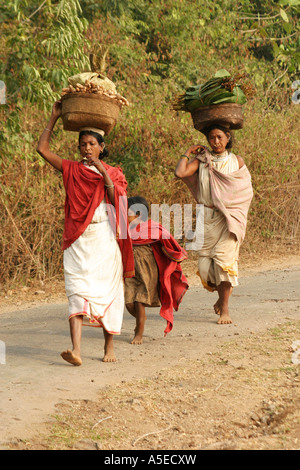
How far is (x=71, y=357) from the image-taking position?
214 inches

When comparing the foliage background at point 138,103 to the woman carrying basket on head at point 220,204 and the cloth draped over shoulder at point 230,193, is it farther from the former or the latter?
the cloth draped over shoulder at point 230,193

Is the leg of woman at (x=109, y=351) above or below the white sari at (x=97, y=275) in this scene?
below

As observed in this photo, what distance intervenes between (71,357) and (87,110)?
1960 mm

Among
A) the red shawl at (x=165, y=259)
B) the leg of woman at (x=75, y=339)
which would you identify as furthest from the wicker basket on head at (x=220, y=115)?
the leg of woman at (x=75, y=339)

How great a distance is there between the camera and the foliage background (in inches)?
350

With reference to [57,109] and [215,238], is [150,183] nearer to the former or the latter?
[215,238]

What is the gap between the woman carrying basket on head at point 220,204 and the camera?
7383 millimetres

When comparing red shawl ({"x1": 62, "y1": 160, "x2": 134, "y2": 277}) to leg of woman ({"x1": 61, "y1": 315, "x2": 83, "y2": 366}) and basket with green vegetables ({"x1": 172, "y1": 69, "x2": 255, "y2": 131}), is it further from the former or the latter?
basket with green vegetables ({"x1": 172, "y1": 69, "x2": 255, "y2": 131})

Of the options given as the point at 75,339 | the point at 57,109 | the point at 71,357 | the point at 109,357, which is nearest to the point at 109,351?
the point at 109,357

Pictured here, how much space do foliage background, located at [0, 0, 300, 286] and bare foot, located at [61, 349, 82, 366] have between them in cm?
259

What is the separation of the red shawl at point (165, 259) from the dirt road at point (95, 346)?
1.29 feet

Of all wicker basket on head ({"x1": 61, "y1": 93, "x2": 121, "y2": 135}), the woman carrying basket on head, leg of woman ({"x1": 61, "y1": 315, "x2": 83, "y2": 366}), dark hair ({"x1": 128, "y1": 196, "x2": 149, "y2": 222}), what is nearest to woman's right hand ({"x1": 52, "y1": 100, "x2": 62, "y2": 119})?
wicker basket on head ({"x1": 61, "y1": 93, "x2": 121, "y2": 135})

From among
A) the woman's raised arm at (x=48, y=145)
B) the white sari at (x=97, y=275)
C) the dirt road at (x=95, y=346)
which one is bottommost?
the dirt road at (x=95, y=346)

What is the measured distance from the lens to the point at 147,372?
5.61 meters
